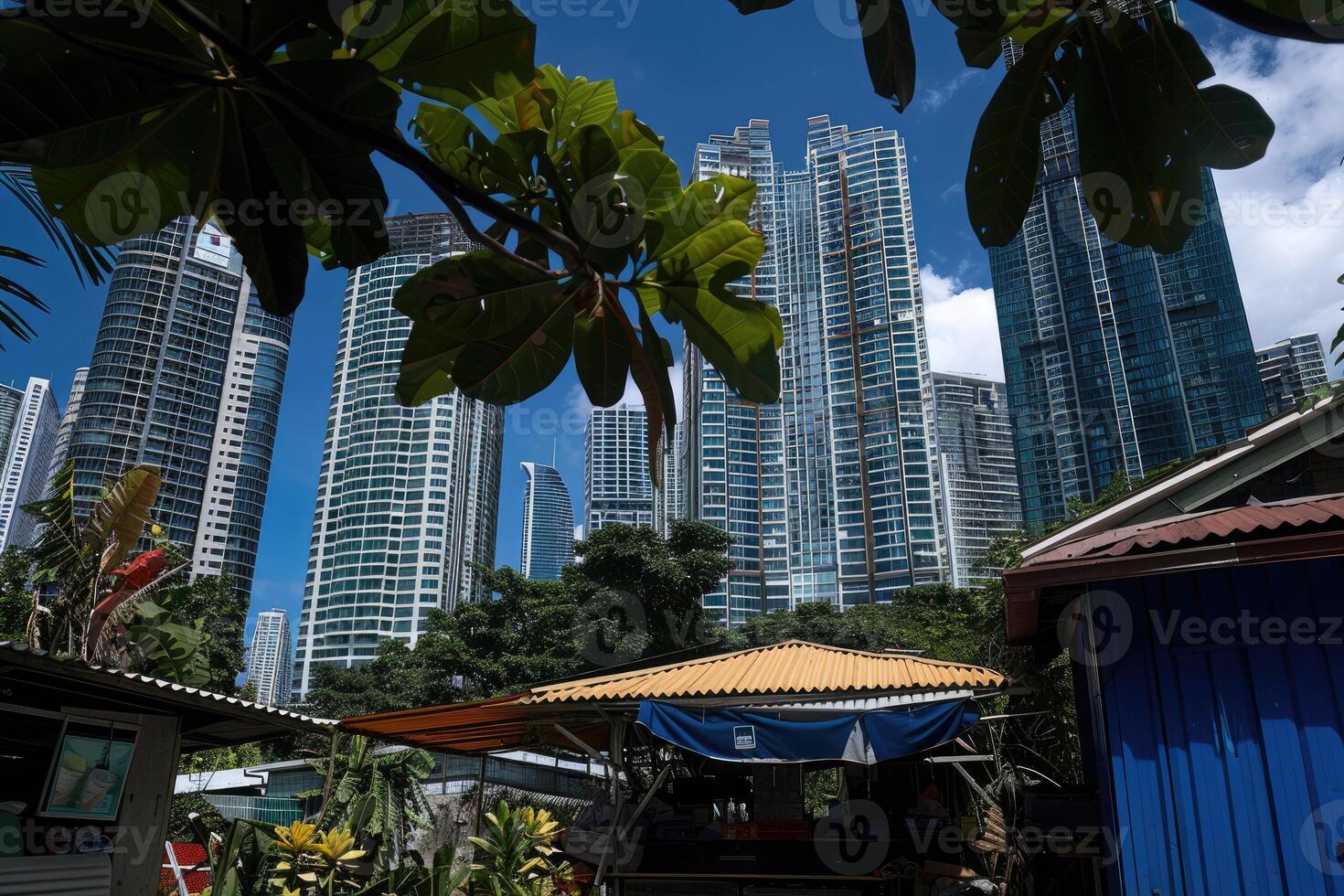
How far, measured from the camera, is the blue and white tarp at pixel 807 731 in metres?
6.76

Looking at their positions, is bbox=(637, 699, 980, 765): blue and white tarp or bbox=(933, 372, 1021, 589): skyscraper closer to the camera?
bbox=(637, 699, 980, 765): blue and white tarp

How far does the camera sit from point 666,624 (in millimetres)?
25719

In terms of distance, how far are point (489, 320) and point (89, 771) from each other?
7199 millimetres

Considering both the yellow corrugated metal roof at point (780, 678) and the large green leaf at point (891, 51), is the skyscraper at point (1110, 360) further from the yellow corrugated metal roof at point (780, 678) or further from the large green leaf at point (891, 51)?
the large green leaf at point (891, 51)

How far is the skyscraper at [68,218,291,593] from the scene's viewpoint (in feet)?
172

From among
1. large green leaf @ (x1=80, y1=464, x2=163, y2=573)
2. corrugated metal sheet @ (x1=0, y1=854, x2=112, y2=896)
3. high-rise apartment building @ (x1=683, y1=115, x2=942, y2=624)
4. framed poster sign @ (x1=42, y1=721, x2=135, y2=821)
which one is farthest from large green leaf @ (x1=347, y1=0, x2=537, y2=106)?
high-rise apartment building @ (x1=683, y1=115, x2=942, y2=624)

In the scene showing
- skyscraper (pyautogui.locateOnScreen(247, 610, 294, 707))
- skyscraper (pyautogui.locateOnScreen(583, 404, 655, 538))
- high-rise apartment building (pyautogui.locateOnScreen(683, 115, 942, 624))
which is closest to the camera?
high-rise apartment building (pyautogui.locateOnScreen(683, 115, 942, 624))

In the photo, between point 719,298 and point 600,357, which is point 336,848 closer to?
point 600,357

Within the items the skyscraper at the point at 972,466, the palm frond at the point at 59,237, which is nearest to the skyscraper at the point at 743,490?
the skyscraper at the point at 972,466

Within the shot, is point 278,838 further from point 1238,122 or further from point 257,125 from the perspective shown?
point 1238,122

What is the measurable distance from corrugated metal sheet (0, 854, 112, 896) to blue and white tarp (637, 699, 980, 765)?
4.14 meters

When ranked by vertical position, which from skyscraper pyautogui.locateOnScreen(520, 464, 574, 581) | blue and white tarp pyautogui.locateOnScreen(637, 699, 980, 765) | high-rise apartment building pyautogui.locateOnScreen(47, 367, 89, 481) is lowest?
blue and white tarp pyautogui.locateOnScreen(637, 699, 980, 765)

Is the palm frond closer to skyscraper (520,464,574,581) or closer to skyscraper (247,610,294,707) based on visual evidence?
skyscraper (247,610,294,707)

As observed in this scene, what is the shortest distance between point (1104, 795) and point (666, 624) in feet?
69.8
